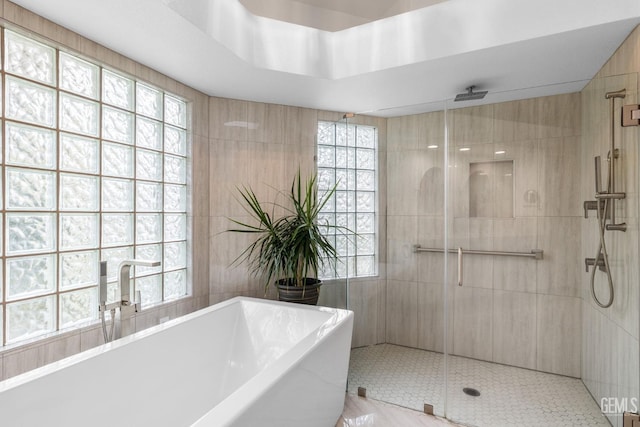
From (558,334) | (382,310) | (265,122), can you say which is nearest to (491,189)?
(558,334)

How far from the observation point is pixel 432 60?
213cm

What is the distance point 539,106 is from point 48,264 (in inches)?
125

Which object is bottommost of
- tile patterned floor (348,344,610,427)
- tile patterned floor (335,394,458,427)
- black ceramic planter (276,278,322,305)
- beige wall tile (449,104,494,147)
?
tile patterned floor (335,394,458,427)

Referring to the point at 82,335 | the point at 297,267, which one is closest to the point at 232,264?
the point at 297,267

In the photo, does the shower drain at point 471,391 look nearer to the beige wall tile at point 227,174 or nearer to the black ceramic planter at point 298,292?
the black ceramic planter at point 298,292

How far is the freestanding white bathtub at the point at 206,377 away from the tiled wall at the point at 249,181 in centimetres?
50

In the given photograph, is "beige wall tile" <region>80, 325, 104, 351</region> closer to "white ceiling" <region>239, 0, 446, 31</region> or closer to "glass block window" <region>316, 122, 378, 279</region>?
"glass block window" <region>316, 122, 378, 279</region>

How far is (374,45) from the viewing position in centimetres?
231

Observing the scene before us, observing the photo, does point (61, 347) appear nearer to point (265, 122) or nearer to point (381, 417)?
point (381, 417)

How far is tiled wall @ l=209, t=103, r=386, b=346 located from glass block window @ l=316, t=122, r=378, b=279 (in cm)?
8

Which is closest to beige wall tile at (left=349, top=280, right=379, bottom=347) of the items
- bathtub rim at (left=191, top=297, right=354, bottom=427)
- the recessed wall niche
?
bathtub rim at (left=191, top=297, right=354, bottom=427)

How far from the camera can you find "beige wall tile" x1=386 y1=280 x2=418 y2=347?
2664 mm

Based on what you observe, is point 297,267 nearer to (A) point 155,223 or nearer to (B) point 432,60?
(A) point 155,223

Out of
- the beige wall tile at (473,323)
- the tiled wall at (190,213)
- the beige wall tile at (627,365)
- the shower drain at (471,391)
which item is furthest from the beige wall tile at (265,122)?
the beige wall tile at (627,365)
